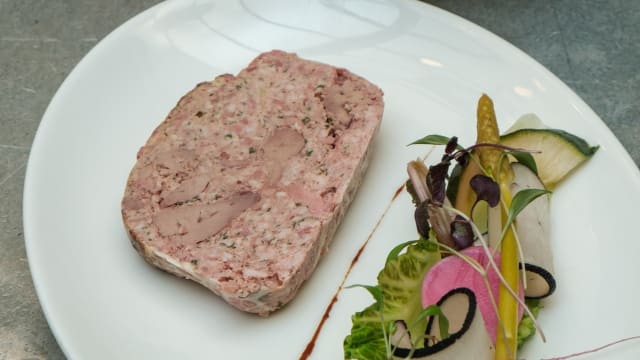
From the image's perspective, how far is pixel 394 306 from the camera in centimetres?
234

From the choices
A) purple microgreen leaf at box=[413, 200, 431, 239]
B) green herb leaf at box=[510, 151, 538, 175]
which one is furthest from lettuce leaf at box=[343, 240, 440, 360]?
green herb leaf at box=[510, 151, 538, 175]

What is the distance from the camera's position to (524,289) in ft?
7.93

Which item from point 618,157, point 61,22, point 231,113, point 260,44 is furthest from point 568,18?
point 61,22

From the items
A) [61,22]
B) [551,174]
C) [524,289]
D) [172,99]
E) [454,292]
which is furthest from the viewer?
[61,22]

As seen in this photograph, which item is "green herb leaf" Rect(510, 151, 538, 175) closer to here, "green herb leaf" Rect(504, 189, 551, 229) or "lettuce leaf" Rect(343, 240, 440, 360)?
"green herb leaf" Rect(504, 189, 551, 229)

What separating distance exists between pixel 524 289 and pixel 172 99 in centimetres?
155

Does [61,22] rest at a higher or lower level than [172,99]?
lower

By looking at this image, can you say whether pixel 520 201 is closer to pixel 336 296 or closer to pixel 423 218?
pixel 423 218

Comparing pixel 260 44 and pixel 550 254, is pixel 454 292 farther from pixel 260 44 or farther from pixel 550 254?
pixel 260 44

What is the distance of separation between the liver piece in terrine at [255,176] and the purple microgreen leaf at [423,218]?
0.84ft

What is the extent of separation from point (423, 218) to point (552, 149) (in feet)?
1.98

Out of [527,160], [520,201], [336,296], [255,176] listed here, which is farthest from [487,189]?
[255,176]

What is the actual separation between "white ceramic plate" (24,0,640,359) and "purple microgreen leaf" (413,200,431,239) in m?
0.14

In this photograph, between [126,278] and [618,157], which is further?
[618,157]
